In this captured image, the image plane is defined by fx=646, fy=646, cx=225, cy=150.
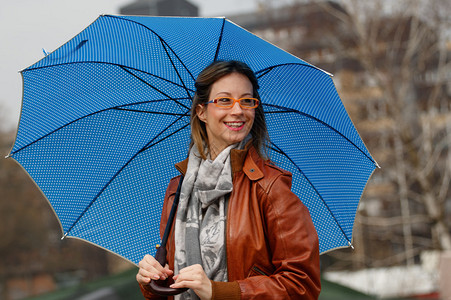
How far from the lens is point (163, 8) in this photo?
2156cm

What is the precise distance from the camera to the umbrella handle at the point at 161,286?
2400mm

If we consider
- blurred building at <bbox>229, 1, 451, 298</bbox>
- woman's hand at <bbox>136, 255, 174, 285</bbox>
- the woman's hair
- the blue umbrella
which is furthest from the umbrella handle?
blurred building at <bbox>229, 1, 451, 298</bbox>

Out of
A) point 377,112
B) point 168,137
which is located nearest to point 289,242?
point 168,137

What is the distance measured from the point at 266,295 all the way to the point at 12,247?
4222cm

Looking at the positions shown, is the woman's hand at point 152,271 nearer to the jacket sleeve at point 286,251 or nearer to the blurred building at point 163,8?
the jacket sleeve at point 286,251

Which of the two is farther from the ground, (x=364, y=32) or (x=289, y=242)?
(x=364, y=32)

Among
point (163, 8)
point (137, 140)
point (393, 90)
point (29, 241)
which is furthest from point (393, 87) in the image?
point (29, 241)

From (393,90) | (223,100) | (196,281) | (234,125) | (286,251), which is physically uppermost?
(393,90)

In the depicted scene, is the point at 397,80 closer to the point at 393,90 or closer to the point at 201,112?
the point at 393,90

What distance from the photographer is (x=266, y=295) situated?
2.30 metres

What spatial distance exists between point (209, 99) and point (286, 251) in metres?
0.73

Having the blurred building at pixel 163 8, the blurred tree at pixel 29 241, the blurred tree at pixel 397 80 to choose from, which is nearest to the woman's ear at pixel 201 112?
the blurred building at pixel 163 8

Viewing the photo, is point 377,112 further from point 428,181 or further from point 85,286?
point 85,286

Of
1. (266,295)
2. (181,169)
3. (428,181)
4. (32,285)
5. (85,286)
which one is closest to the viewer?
(266,295)
